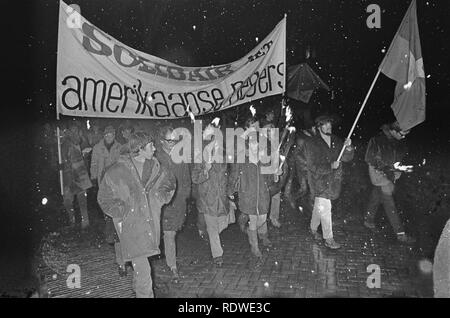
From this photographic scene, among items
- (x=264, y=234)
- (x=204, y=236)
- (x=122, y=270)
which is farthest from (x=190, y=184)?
(x=264, y=234)

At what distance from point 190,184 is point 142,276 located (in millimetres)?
1338

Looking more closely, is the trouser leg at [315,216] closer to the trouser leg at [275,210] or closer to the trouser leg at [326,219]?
the trouser leg at [326,219]

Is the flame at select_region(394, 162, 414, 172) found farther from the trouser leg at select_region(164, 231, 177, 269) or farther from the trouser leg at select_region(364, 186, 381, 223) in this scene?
the trouser leg at select_region(164, 231, 177, 269)

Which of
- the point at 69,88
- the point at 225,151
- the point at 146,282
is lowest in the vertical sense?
the point at 146,282

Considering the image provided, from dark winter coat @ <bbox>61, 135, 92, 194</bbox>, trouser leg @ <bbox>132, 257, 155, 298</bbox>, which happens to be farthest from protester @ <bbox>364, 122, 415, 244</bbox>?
dark winter coat @ <bbox>61, 135, 92, 194</bbox>

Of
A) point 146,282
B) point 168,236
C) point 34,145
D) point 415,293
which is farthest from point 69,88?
point 415,293

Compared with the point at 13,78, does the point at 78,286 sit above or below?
below

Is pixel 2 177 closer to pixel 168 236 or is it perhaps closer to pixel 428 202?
pixel 168 236

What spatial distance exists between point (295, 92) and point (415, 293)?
12.0 ft

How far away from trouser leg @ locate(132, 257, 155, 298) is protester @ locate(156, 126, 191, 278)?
74 centimetres

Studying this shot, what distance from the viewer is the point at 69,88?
4652mm

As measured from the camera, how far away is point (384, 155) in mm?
5434

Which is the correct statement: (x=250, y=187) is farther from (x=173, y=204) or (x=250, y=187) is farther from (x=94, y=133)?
(x=94, y=133)

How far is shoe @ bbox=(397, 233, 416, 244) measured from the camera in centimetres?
513
